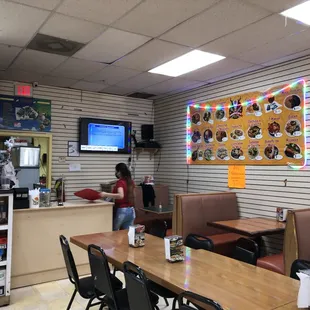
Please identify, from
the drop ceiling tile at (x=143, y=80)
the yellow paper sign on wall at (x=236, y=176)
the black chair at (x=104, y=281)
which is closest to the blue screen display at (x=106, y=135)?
the drop ceiling tile at (x=143, y=80)

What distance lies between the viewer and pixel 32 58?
4.70m

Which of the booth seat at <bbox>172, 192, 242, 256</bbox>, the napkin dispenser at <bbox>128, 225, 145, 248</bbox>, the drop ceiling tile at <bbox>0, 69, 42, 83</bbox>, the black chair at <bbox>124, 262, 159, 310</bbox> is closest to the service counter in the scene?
the booth seat at <bbox>172, 192, 242, 256</bbox>

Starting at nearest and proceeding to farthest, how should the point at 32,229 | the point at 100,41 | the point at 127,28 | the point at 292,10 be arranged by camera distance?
the point at 292,10 < the point at 127,28 < the point at 100,41 < the point at 32,229

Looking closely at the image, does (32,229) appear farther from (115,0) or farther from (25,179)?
(115,0)

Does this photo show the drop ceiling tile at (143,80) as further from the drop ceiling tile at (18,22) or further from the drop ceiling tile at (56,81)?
the drop ceiling tile at (18,22)

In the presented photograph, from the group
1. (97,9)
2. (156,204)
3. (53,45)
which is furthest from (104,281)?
(156,204)

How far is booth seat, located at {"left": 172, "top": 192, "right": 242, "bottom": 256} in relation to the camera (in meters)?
4.70

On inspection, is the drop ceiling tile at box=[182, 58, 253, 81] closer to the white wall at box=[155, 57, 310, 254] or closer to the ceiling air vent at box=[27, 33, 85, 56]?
the white wall at box=[155, 57, 310, 254]

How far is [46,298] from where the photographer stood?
3947mm

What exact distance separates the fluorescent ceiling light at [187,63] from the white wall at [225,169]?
2.85ft

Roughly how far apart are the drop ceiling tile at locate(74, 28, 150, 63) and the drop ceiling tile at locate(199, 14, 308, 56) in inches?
35.6

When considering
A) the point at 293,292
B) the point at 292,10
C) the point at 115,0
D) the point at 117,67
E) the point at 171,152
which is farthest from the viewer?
the point at 171,152

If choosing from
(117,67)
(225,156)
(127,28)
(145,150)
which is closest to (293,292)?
(127,28)

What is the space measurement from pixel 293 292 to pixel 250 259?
119 centimetres
